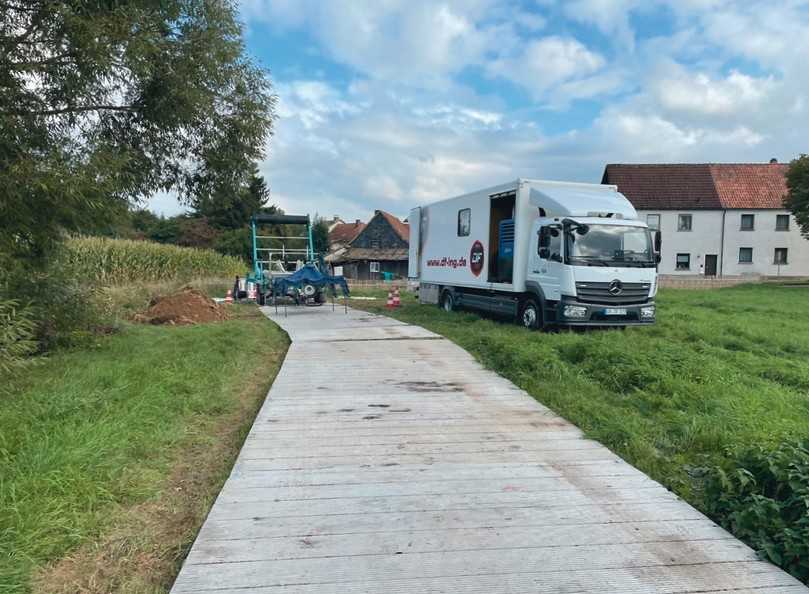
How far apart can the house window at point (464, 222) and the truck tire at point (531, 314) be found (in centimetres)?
306

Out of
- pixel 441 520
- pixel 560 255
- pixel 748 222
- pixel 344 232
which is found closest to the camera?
pixel 441 520

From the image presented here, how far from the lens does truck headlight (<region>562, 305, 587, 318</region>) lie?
1190 centimetres

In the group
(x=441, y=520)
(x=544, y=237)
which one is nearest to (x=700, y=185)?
(x=544, y=237)

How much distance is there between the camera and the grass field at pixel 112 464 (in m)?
3.12

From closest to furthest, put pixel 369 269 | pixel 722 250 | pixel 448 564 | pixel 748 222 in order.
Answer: pixel 448 564
pixel 748 222
pixel 722 250
pixel 369 269

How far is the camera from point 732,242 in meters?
45.2

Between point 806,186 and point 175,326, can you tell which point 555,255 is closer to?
point 175,326

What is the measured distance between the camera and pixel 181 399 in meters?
6.41

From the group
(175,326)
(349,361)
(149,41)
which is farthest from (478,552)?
(175,326)

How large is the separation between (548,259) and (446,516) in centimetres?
938

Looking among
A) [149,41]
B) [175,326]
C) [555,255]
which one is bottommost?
[175,326]

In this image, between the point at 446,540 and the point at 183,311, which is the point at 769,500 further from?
the point at 183,311

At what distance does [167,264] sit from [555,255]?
19.5m

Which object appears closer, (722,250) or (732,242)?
(732,242)
